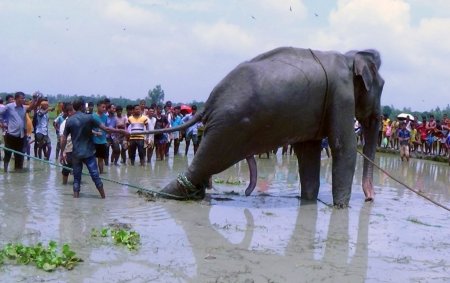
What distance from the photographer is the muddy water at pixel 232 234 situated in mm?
5707

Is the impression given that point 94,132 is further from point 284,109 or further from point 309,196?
point 284,109

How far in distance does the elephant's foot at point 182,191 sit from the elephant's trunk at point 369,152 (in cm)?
296

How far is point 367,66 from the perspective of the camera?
33.7 ft

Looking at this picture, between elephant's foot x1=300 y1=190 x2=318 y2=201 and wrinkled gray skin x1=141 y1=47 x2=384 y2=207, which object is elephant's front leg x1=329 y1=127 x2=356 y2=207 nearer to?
wrinkled gray skin x1=141 y1=47 x2=384 y2=207

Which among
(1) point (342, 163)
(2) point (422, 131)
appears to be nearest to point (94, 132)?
(1) point (342, 163)

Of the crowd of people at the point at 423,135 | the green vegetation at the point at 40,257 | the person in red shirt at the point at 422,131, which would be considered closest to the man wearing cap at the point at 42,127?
the green vegetation at the point at 40,257

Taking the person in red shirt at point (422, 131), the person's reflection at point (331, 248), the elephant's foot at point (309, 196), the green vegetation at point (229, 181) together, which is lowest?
the person's reflection at point (331, 248)

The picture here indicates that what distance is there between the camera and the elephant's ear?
10117 millimetres

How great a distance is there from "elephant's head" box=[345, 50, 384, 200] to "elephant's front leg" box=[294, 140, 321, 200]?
2.95 ft

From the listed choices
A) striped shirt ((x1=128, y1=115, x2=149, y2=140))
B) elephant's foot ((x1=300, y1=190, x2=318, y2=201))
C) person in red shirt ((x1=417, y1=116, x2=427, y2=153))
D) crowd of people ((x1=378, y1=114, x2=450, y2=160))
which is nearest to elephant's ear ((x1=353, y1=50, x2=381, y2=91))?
elephant's foot ((x1=300, y1=190, x2=318, y2=201))

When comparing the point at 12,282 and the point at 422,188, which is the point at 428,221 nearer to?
the point at 422,188

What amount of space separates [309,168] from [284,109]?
167cm

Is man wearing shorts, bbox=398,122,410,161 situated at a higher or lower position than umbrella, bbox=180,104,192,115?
lower

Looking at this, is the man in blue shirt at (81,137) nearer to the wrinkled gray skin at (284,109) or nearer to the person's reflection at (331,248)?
the wrinkled gray skin at (284,109)
